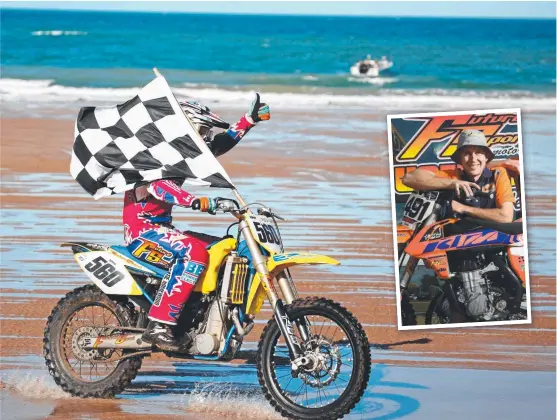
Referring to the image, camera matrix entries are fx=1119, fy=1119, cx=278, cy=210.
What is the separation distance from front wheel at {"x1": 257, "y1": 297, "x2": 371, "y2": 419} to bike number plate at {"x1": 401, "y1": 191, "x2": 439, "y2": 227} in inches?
68.9

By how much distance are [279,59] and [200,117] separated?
42.8 meters

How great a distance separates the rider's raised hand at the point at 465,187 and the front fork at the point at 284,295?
6.01 feet

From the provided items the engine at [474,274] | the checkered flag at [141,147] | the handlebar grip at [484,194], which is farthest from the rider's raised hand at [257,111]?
the engine at [474,274]

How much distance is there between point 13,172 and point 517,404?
9950 mm

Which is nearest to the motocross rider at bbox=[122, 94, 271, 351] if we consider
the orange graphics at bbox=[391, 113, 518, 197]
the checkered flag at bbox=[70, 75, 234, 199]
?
the checkered flag at bbox=[70, 75, 234, 199]

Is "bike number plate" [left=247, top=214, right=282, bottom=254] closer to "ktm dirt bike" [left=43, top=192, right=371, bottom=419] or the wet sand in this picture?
"ktm dirt bike" [left=43, top=192, right=371, bottom=419]

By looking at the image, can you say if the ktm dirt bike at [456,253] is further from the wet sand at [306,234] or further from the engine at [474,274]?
the wet sand at [306,234]

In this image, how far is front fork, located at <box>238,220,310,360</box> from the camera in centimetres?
616

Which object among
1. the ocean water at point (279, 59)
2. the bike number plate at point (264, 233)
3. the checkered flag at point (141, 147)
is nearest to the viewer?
the bike number plate at point (264, 233)

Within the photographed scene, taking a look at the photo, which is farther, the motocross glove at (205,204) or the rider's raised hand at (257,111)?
the rider's raised hand at (257,111)

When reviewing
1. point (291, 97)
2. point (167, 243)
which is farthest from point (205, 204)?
point (291, 97)

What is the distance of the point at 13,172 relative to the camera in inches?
596

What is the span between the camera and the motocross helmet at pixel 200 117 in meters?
6.74

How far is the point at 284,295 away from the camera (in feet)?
20.6
